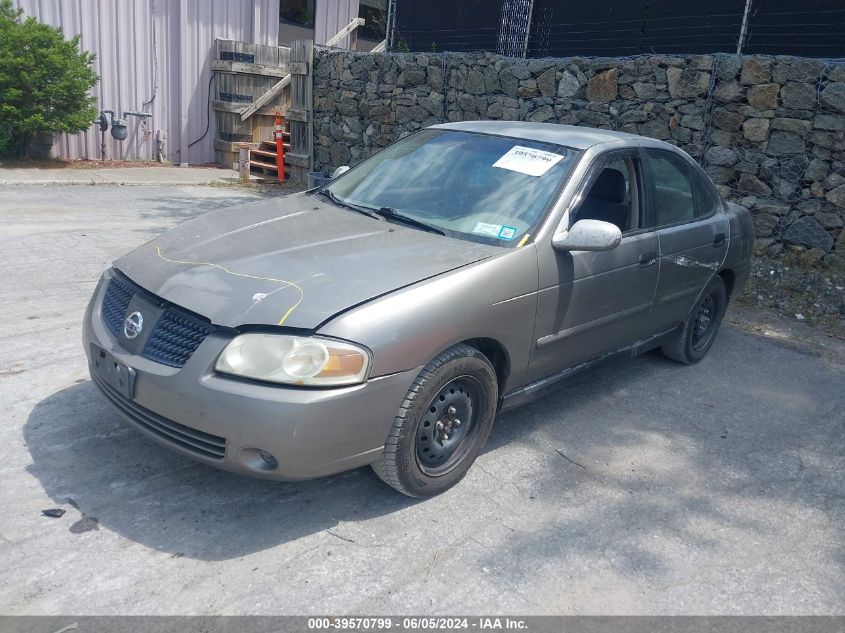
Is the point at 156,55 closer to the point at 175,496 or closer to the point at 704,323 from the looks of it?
the point at 704,323

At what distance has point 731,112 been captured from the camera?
8.66 meters

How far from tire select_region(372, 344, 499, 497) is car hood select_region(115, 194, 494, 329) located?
444 millimetres

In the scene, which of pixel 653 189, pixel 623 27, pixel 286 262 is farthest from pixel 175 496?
pixel 623 27

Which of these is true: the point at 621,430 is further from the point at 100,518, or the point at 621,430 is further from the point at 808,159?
the point at 808,159

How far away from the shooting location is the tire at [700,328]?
5.59 meters

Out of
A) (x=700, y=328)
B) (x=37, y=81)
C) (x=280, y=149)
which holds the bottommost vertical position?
(x=700, y=328)

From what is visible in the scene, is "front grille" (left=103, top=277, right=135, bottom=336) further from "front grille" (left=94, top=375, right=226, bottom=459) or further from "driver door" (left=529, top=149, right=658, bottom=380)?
"driver door" (left=529, top=149, right=658, bottom=380)

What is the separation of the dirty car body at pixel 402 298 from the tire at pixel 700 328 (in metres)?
0.28

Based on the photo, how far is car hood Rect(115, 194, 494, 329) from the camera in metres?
3.27

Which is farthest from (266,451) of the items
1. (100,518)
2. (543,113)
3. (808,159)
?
(543,113)

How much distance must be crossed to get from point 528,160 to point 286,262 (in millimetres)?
1666

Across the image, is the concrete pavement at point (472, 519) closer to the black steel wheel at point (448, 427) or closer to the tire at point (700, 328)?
the black steel wheel at point (448, 427)

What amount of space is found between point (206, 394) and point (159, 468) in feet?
2.89

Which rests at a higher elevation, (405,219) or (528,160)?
(528,160)
